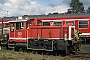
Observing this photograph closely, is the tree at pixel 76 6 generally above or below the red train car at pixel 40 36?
above

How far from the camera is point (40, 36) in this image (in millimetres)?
18250

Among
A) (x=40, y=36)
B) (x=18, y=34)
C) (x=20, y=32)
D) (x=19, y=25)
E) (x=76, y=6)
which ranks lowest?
(x=40, y=36)

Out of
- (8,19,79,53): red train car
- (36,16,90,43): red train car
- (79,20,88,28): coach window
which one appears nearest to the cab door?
(8,19,79,53): red train car

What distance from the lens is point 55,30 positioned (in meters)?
17.8

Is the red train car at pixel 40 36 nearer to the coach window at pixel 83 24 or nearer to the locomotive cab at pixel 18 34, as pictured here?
the locomotive cab at pixel 18 34

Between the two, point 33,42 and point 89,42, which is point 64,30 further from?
point 89,42

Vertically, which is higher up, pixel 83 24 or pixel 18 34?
pixel 83 24

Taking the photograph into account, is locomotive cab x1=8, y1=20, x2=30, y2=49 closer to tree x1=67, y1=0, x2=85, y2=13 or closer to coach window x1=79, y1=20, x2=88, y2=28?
coach window x1=79, y1=20, x2=88, y2=28

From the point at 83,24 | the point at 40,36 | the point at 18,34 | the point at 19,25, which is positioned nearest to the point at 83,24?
the point at 83,24

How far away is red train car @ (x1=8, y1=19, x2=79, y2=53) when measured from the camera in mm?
17266

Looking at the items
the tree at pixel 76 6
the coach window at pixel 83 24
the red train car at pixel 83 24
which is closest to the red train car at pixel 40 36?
the red train car at pixel 83 24

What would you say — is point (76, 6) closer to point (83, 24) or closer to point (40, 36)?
point (83, 24)

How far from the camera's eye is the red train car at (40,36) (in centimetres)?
1727

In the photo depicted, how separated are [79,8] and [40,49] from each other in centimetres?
8896
